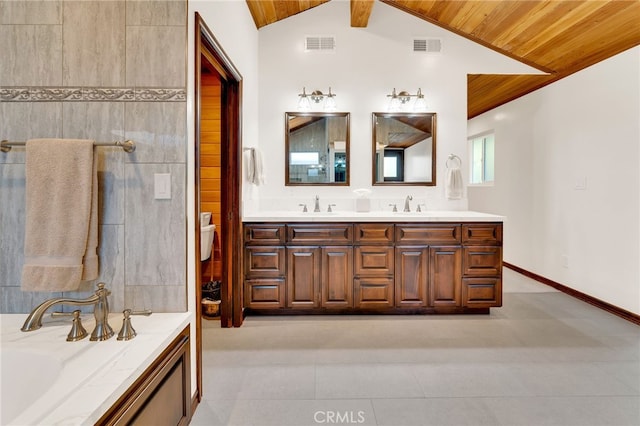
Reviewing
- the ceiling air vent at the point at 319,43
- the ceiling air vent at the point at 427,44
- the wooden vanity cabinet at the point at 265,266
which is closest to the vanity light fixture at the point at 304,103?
the ceiling air vent at the point at 319,43

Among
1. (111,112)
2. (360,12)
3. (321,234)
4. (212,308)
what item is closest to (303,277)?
(321,234)

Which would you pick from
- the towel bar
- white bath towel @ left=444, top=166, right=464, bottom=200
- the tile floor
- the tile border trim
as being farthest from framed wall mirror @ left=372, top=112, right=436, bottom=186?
the towel bar

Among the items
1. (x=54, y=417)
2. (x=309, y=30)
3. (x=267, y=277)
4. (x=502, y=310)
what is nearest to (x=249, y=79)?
(x=309, y=30)

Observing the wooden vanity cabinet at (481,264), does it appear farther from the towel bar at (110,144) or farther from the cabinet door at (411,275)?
the towel bar at (110,144)

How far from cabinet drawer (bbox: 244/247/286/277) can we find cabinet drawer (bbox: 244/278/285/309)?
0.06m

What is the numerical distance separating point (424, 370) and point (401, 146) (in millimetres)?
2221

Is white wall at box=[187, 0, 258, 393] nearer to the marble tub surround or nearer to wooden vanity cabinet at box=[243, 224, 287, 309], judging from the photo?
the marble tub surround

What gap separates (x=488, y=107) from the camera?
516 cm

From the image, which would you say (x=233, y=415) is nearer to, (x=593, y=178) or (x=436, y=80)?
(x=436, y=80)

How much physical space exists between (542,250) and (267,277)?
132 inches

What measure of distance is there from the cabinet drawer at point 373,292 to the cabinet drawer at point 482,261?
69 centimetres

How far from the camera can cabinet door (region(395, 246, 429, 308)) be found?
9.92 feet

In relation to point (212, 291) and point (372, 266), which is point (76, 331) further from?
point (372, 266)

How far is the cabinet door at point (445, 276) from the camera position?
3033 mm
